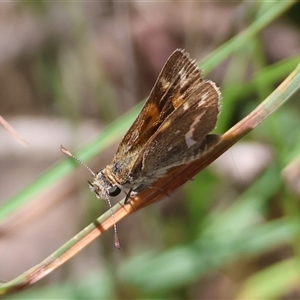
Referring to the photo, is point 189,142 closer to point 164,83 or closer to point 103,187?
point 164,83

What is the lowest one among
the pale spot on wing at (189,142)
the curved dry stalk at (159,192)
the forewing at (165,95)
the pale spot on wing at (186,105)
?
the curved dry stalk at (159,192)

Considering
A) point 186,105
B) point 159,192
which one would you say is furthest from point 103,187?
point 186,105

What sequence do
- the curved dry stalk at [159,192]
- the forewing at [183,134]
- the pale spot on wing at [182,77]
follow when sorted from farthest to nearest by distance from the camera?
the pale spot on wing at [182,77], the forewing at [183,134], the curved dry stalk at [159,192]

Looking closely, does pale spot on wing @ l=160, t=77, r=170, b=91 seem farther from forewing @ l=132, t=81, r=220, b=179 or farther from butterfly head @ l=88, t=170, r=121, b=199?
butterfly head @ l=88, t=170, r=121, b=199

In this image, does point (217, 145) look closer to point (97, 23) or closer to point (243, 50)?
point (243, 50)

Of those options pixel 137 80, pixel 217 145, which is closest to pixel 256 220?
pixel 217 145

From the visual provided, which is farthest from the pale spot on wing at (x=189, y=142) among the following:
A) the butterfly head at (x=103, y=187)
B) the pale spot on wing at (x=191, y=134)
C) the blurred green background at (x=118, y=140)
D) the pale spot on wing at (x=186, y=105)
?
the butterfly head at (x=103, y=187)

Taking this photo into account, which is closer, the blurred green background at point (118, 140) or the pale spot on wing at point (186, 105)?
the pale spot on wing at point (186, 105)

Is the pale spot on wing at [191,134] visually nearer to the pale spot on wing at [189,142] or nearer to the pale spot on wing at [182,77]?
the pale spot on wing at [189,142]
